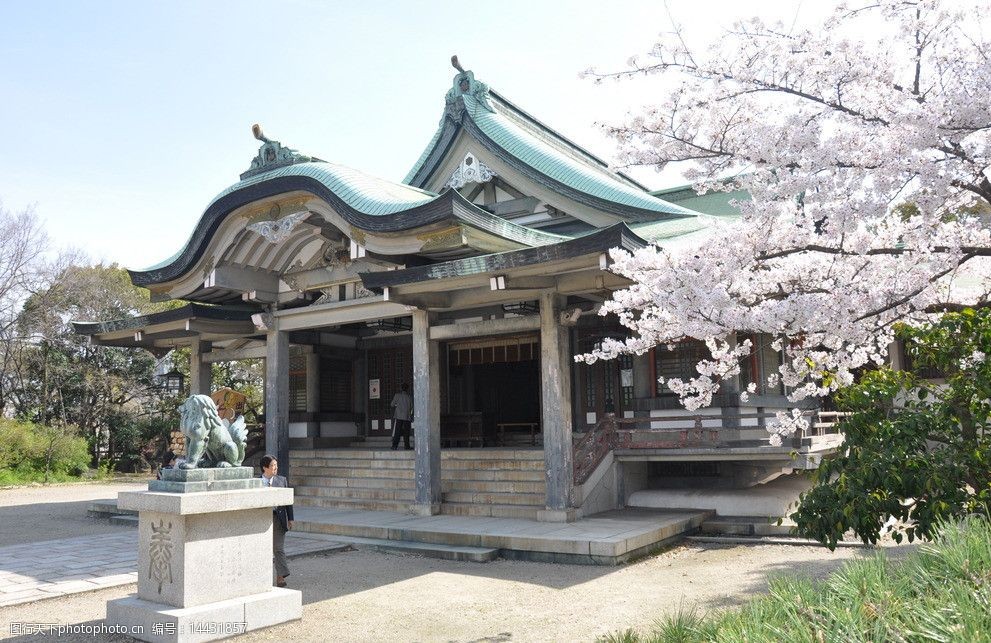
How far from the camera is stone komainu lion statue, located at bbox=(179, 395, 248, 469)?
6.95 metres

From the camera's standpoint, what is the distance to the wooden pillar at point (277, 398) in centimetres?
1467

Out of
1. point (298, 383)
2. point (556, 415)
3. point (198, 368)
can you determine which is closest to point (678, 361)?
point (556, 415)

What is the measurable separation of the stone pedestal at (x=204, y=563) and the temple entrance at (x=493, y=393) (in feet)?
31.2

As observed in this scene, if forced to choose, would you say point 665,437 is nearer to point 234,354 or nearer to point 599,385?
point 599,385

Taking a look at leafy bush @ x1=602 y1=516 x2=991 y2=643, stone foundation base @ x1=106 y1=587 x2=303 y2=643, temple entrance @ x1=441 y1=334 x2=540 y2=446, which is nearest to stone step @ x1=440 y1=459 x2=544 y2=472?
temple entrance @ x1=441 y1=334 x2=540 y2=446

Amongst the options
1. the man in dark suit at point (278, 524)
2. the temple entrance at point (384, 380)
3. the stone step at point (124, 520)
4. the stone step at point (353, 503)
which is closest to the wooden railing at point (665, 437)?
the stone step at point (353, 503)

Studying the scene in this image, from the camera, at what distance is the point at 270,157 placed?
14062 mm

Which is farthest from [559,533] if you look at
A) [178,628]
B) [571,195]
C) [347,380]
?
[347,380]

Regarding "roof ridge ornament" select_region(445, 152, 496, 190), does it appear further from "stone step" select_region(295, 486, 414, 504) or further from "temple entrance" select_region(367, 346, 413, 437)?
"stone step" select_region(295, 486, 414, 504)

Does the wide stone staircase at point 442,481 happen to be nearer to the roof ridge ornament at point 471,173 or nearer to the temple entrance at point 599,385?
the temple entrance at point 599,385

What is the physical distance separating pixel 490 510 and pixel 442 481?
1583 mm

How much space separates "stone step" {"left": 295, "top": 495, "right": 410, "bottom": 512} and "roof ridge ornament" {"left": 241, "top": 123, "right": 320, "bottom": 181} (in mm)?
6177

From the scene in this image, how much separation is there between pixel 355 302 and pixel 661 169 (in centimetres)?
801

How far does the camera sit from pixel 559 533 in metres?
10.2
